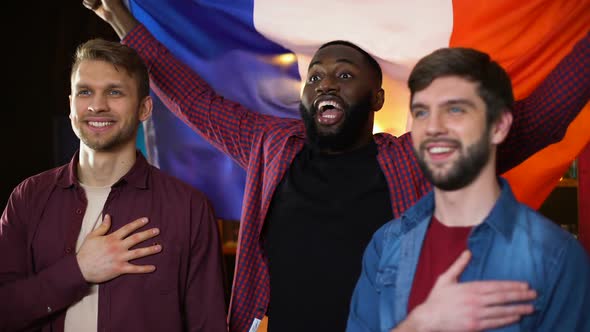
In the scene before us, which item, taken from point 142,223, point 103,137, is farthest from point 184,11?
point 142,223

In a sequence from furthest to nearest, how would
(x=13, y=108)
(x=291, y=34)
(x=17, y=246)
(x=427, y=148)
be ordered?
(x=13, y=108) → (x=291, y=34) → (x=17, y=246) → (x=427, y=148)

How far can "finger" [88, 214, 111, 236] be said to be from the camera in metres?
1.97

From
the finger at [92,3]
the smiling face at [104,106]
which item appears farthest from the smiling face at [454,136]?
the finger at [92,3]

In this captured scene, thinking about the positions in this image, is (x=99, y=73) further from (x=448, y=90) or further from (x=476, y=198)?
(x=476, y=198)

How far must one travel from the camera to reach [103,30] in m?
3.61

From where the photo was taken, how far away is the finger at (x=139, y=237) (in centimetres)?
197

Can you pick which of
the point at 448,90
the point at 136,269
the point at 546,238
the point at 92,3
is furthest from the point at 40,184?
the point at 546,238

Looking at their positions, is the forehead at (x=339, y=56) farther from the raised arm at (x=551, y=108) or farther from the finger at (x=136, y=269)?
the finger at (x=136, y=269)

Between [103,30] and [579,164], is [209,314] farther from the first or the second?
[103,30]

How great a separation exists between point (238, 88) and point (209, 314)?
105cm

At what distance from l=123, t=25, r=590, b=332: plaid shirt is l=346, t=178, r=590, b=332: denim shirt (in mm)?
393

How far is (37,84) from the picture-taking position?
3398 mm

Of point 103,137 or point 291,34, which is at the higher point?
point 291,34

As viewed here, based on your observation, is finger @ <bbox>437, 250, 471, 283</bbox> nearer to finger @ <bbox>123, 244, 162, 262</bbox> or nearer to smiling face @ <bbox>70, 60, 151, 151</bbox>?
finger @ <bbox>123, 244, 162, 262</bbox>
